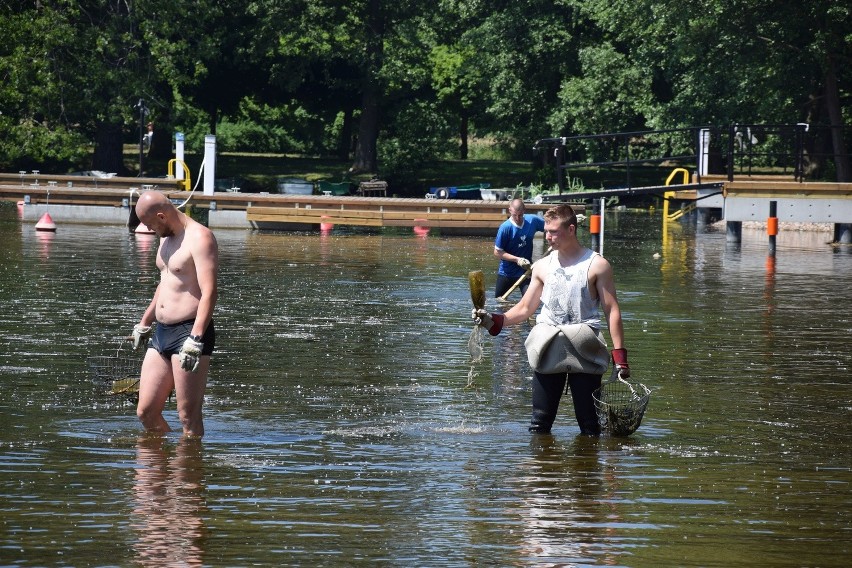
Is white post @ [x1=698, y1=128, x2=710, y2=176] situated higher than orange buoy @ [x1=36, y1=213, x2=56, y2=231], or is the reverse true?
white post @ [x1=698, y1=128, x2=710, y2=176]

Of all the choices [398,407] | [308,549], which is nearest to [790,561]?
[308,549]

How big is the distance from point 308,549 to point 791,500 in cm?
292

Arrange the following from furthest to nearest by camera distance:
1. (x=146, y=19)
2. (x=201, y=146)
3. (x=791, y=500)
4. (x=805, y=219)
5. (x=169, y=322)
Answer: (x=201, y=146)
(x=146, y=19)
(x=805, y=219)
(x=169, y=322)
(x=791, y=500)

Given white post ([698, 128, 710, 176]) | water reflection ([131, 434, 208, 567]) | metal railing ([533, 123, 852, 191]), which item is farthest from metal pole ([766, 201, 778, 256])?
water reflection ([131, 434, 208, 567])

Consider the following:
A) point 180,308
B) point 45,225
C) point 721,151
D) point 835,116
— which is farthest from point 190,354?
point 721,151

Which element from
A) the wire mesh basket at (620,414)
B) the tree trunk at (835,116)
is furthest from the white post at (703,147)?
the wire mesh basket at (620,414)

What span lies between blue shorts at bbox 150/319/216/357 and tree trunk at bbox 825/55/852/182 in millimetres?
31436

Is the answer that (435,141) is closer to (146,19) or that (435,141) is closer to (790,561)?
(146,19)

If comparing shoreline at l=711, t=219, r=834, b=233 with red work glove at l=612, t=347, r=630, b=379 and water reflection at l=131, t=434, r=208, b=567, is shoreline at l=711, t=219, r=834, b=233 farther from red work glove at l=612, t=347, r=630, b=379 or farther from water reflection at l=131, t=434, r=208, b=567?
water reflection at l=131, t=434, r=208, b=567

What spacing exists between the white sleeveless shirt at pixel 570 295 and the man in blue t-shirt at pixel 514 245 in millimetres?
7506

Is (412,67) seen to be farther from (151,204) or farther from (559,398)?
(151,204)

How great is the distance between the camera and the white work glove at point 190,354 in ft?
27.8

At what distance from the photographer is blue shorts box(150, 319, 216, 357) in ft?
28.7

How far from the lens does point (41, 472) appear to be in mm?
8562
